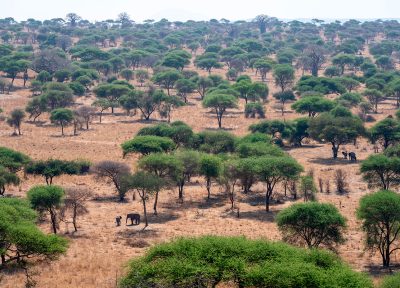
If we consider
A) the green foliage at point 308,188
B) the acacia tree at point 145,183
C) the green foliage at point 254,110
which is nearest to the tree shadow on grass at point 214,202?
the acacia tree at point 145,183

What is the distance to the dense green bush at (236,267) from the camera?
1944 cm

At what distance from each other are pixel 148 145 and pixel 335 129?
19.8 meters

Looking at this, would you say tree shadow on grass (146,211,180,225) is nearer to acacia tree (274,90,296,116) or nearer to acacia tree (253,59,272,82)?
acacia tree (274,90,296,116)

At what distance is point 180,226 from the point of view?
3547 cm

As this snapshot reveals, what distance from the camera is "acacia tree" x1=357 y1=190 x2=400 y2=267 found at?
92.2ft

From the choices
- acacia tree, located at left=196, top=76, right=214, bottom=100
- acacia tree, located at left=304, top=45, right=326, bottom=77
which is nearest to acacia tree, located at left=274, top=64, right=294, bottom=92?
acacia tree, located at left=196, top=76, right=214, bottom=100

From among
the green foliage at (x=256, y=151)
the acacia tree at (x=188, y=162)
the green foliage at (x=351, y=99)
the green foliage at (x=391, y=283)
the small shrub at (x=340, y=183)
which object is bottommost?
the green foliage at (x=391, y=283)

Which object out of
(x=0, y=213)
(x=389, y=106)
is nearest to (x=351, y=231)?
(x=0, y=213)

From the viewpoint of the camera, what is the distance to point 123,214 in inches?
1500

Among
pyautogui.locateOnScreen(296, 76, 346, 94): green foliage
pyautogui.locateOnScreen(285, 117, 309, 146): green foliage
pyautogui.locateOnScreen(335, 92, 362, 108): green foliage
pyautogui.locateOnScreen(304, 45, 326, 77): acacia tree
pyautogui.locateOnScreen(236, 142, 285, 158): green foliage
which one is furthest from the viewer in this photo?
pyautogui.locateOnScreen(304, 45, 326, 77): acacia tree

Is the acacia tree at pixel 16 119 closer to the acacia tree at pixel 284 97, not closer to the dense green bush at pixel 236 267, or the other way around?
the acacia tree at pixel 284 97

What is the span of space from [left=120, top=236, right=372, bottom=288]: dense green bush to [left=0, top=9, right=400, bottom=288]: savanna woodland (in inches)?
2.2

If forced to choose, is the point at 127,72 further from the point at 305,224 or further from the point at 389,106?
the point at 305,224

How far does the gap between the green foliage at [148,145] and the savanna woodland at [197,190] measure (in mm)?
144
